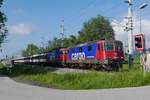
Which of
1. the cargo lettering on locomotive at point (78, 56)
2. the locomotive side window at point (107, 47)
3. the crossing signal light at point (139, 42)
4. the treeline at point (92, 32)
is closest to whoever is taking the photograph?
the crossing signal light at point (139, 42)

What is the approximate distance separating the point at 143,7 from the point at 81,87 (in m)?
28.1

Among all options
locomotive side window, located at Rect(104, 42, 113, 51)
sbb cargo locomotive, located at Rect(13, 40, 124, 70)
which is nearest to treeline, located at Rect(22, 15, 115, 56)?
sbb cargo locomotive, located at Rect(13, 40, 124, 70)

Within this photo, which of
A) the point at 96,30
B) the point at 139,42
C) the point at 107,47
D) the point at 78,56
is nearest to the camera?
the point at 139,42

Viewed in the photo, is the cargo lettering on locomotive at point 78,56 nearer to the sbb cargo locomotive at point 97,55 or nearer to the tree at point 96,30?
the sbb cargo locomotive at point 97,55

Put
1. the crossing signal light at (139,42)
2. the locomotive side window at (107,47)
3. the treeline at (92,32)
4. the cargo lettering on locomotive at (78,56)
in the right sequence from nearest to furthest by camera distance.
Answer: the crossing signal light at (139,42)
the locomotive side window at (107,47)
the cargo lettering on locomotive at (78,56)
the treeline at (92,32)

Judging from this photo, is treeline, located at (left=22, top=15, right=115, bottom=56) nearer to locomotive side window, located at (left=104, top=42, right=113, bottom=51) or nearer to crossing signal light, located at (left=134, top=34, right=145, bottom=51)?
locomotive side window, located at (left=104, top=42, right=113, bottom=51)

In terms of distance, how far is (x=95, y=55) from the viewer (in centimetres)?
4547

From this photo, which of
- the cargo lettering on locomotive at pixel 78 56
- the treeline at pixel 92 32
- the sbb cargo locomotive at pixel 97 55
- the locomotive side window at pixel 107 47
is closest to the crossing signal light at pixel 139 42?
the sbb cargo locomotive at pixel 97 55

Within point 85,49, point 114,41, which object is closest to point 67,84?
point 114,41

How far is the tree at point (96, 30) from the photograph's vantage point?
12269 centimetres

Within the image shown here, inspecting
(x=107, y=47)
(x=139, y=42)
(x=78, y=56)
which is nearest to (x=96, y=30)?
(x=78, y=56)

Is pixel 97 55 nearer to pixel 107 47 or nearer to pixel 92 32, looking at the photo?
pixel 107 47

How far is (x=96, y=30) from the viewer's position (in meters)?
125

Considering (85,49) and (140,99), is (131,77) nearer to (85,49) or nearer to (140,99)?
(140,99)
